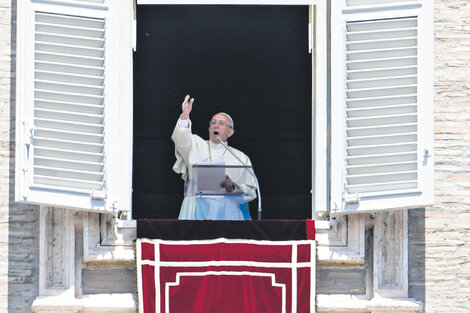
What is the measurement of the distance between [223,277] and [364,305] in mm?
1020

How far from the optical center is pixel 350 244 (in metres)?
13.8

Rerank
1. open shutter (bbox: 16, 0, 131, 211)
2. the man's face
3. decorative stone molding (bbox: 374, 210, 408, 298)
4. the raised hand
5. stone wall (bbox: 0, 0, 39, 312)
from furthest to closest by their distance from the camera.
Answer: the man's face < the raised hand < stone wall (bbox: 0, 0, 39, 312) < decorative stone molding (bbox: 374, 210, 408, 298) < open shutter (bbox: 16, 0, 131, 211)

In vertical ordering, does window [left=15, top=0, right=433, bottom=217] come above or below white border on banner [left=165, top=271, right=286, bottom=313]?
above

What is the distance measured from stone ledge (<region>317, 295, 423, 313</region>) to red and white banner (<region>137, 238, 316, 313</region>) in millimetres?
125

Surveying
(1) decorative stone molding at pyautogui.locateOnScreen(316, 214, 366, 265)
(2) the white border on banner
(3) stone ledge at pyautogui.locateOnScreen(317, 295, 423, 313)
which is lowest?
(3) stone ledge at pyautogui.locateOnScreen(317, 295, 423, 313)

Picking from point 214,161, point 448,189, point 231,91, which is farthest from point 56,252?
point 231,91

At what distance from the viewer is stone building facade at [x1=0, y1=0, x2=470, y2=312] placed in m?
13.8

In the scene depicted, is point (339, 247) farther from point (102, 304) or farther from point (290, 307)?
point (102, 304)

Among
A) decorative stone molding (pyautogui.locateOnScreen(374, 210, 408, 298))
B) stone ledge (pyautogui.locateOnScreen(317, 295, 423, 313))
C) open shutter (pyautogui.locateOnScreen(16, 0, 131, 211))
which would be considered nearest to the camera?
open shutter (pyautogui.locateOnScreen(16, 0, 131, 211))

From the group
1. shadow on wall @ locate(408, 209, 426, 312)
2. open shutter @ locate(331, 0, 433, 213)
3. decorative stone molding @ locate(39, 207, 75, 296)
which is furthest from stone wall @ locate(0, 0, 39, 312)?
shadow on wall @ locate(408, 209, 426, 312)

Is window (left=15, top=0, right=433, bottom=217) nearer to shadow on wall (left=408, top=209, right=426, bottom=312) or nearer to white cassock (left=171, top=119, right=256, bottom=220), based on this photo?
shadow on wall (left=408, top=209, right=426, bottom=312)

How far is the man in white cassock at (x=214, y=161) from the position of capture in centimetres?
1455

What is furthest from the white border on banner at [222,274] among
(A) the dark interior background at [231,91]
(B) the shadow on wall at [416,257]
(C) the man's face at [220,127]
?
(A) the dark interior background at [231,91]

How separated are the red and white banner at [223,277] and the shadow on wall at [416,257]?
76 cm
